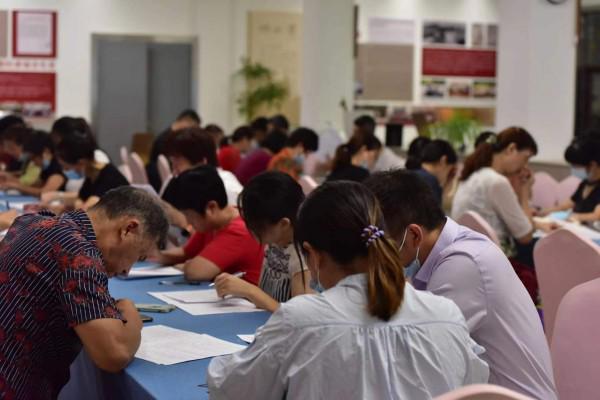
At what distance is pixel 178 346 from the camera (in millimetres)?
2637

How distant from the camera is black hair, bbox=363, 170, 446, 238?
2.22 meters

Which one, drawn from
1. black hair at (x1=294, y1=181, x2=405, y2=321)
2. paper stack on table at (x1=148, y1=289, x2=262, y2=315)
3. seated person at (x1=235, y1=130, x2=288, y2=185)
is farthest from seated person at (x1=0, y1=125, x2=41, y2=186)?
black hair at (x1=294, y1=181, x2=405, y2=321)

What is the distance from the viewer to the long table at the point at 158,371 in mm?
2264

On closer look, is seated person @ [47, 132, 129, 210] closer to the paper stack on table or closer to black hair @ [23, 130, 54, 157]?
the paper stack on table

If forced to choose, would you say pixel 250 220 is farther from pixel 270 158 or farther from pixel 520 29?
pixel 520 29

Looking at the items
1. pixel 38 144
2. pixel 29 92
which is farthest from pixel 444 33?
pixel 38 144

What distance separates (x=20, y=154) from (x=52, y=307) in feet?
20.7

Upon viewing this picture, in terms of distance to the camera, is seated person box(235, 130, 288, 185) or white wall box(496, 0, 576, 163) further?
white wall box(496, 0, 576, 163)

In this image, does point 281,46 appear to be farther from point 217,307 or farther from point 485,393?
point 485,393

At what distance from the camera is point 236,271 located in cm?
381

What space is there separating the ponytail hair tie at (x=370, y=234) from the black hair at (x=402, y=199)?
371 mm

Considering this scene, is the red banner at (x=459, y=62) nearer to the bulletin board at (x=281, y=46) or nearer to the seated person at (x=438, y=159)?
the bulletin board at (x=281, y=46)

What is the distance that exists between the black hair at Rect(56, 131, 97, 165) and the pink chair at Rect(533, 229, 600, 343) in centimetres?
283

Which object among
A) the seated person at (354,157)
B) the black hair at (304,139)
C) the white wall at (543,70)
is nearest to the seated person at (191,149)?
the seated person at (354,157)
